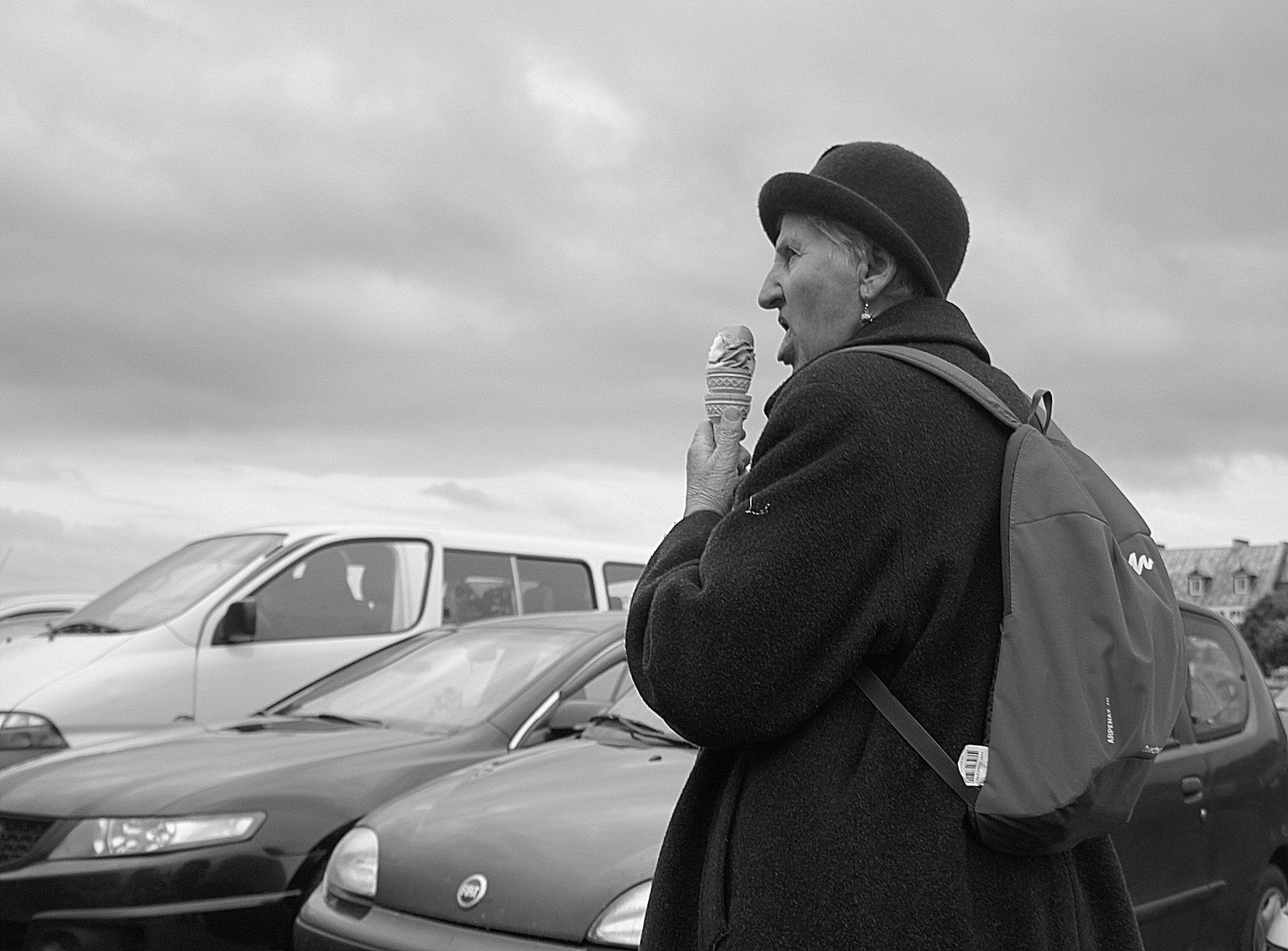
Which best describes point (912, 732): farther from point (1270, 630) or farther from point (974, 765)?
point (1270, 630)

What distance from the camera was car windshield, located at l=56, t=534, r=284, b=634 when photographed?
740cm

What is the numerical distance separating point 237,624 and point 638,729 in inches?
126

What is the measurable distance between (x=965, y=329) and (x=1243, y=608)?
86.1 metres

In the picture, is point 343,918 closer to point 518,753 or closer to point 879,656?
point 518,753

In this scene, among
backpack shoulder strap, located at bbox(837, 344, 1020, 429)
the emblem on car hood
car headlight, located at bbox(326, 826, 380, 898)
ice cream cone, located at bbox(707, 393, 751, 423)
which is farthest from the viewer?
car headlight, located at bbox(326, 826, 380, 898)

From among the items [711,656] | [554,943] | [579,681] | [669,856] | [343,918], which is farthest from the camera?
[579,681]

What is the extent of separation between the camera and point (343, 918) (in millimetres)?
3928

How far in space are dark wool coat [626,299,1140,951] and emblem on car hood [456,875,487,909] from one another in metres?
1.83

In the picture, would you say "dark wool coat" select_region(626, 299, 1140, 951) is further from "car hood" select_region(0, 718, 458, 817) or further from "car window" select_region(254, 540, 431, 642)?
"car window" select_region(254, 540, 431, 642)

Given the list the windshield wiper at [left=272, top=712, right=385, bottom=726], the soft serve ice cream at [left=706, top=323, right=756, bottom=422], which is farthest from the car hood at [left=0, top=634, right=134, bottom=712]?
the soft serve ice cream at [left=706, top=323, right=756, bottom=422]

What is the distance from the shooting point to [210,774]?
4668mm

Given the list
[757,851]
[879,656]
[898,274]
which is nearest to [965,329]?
[898,274]

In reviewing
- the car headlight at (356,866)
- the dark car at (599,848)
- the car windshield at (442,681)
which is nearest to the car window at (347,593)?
the car windshield at (442,681)

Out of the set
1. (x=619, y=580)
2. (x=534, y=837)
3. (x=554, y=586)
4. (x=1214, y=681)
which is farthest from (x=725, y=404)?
(x=619, y=580)
